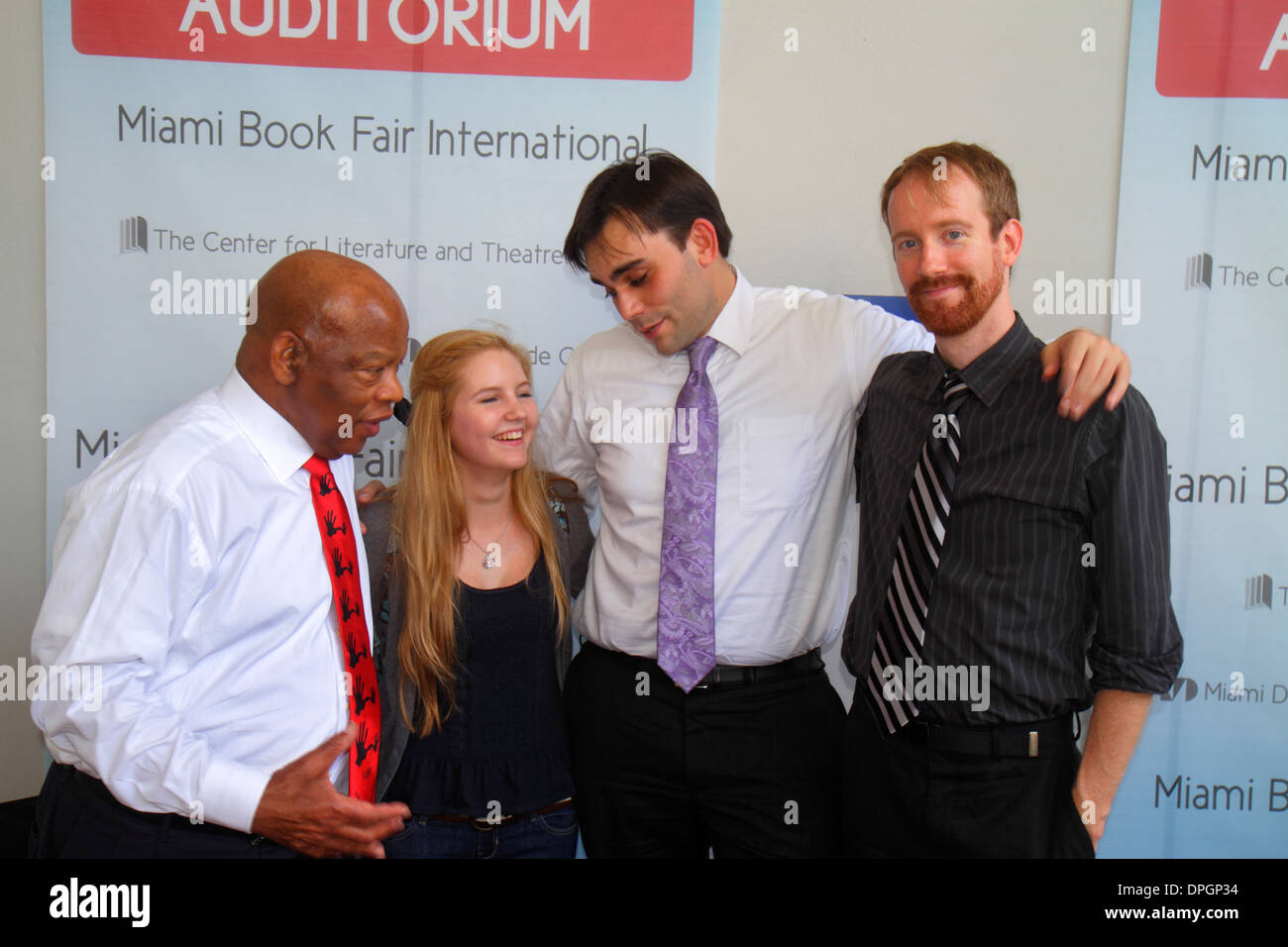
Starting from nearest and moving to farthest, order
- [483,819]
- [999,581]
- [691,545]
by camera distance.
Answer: [999,581]
[483,819]
[691,545]

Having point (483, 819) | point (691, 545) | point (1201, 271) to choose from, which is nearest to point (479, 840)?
point (483, 819)

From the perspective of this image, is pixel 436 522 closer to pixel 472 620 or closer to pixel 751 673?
pixel 472 620

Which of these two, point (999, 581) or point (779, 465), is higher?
point (779, 465)

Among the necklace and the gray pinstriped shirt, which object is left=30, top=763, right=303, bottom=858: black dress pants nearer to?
the necklace

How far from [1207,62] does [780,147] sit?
126 centimetres

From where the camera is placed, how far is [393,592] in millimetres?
2084

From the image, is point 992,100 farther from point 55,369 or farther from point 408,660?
point 55,369

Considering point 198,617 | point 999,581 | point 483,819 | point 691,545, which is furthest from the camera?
point 691,545

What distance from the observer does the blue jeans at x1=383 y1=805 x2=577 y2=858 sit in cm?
194

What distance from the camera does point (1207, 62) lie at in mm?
2658

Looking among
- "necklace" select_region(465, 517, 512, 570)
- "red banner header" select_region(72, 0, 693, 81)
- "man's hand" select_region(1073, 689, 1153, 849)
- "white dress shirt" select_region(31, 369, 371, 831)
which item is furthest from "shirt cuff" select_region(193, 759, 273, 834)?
"red banner header" select_region(72, 0, 693, 81)

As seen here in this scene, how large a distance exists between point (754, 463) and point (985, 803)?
850 millimetres

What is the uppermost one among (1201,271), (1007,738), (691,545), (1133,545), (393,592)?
(1201,271)

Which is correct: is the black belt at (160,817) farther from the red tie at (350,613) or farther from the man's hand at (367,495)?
the man's hand at (367,495)
